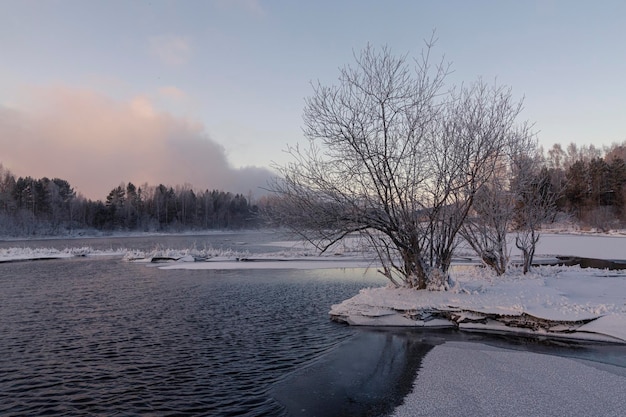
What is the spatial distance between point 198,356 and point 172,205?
11050 centimetres

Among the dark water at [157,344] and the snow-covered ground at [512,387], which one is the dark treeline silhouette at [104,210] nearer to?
the dark water at [157,344]

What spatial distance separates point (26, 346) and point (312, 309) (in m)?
7.83

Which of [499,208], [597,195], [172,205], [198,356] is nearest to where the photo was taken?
[198,356]

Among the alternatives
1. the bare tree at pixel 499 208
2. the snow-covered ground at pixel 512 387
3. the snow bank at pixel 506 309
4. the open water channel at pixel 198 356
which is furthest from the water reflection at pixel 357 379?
the bare tree at pixel 499 208

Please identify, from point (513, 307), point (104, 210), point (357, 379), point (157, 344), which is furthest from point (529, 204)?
point (104, 210)

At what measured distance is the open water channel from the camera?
6285 millimetres

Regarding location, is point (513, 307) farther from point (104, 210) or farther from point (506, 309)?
point (104, 210)

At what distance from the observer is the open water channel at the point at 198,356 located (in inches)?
247

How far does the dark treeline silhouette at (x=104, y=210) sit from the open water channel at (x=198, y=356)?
65.0 m

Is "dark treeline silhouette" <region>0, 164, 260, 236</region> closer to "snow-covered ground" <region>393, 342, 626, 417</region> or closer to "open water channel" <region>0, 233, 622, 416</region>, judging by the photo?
"open water channel" <region>0, 233, 622, 416</region>

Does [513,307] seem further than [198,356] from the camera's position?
Yes

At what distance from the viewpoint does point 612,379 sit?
6.42 m

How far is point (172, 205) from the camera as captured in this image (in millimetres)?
112688

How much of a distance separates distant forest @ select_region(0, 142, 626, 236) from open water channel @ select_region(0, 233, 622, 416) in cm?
3268
